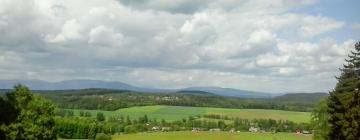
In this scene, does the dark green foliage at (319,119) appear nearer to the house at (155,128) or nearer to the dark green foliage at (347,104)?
the dark green foliage at (347,104)

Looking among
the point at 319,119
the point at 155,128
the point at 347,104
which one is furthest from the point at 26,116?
the point at 155,128

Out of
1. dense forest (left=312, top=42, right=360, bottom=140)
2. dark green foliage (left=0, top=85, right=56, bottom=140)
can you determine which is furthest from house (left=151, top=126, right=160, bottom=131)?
dense forest (left=312, top=42, right=360, bottom=140)

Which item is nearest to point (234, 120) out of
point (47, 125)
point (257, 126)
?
point (257, 126)

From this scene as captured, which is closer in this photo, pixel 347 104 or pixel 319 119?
pixel 347 104

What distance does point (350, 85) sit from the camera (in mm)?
48031

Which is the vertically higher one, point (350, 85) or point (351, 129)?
point (350, 85)

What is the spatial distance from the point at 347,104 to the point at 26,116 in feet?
102

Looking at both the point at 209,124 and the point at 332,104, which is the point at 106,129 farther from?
the point at 332,104

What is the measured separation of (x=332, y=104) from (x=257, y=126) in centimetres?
14238

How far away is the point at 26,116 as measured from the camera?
2115 inches

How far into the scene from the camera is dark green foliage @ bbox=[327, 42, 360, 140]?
46144 mm

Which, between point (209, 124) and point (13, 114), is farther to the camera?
point (209, 124)

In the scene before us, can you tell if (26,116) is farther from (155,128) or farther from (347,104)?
(155,128)

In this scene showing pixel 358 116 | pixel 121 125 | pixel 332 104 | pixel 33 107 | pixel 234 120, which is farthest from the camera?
pixel 234 120
